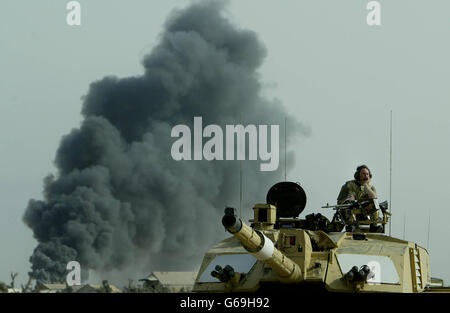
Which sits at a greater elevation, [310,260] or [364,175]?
[364,175]

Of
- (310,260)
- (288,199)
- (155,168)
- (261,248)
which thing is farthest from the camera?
(155,168)

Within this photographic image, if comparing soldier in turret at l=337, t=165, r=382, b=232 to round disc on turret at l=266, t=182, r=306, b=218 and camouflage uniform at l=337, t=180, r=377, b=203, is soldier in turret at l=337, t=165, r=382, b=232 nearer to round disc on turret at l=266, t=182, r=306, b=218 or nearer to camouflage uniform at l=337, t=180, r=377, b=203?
camouflage uniform at l=337, t=180, r=377, b=203

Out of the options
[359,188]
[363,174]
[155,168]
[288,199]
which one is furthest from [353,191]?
[155,168]

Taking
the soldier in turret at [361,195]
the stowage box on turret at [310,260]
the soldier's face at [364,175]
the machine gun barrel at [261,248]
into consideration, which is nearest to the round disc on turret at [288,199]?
the stowage box on turret at [310,260]

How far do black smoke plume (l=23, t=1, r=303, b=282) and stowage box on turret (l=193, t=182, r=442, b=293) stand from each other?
7844 centimetres

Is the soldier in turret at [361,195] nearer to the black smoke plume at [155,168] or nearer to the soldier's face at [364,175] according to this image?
the soldier's face at [364,175]

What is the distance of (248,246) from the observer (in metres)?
19.5

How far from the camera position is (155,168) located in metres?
119

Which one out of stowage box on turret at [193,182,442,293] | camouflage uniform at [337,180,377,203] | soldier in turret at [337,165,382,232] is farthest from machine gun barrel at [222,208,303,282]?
camouflage uniform at [337,180,377,203]

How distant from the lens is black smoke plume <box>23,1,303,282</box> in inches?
4407

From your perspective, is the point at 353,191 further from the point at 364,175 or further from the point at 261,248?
the point at 261,248

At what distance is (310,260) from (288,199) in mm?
2939

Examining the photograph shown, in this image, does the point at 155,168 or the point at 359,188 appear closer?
the point at 359,188
